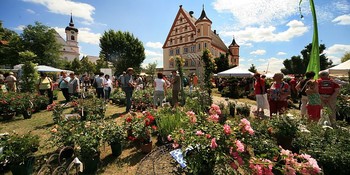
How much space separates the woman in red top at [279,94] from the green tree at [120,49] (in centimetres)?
3460

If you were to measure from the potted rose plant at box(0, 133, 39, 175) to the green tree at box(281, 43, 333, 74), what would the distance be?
51888mm

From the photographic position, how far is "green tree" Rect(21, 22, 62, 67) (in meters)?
34.6

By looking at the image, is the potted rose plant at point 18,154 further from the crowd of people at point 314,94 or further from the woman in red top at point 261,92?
the woman in red top at point 261,92

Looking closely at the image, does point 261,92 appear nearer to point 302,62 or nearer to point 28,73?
point 28,73

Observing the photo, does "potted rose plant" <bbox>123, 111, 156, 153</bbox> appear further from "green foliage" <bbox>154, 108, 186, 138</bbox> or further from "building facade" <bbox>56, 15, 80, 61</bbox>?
"building facade" <bbox>56, 15, 80, 61</bbox>

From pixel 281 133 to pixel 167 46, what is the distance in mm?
40239

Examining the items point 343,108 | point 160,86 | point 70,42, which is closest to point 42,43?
point 70,42

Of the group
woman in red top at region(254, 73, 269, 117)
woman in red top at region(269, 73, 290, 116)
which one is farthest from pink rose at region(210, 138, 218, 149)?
woman in red top at region(254, 73, 269, 117)

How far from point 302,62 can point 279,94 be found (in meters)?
52.1

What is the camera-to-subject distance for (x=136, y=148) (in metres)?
4.21

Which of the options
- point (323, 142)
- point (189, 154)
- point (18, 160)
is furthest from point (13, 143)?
point (323, 142)

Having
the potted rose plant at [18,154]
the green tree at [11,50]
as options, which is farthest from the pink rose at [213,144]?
the green tree at [11,50]

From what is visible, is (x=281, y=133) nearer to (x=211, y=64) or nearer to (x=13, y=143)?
(x=13, y=143)

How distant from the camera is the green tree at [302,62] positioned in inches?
1673
